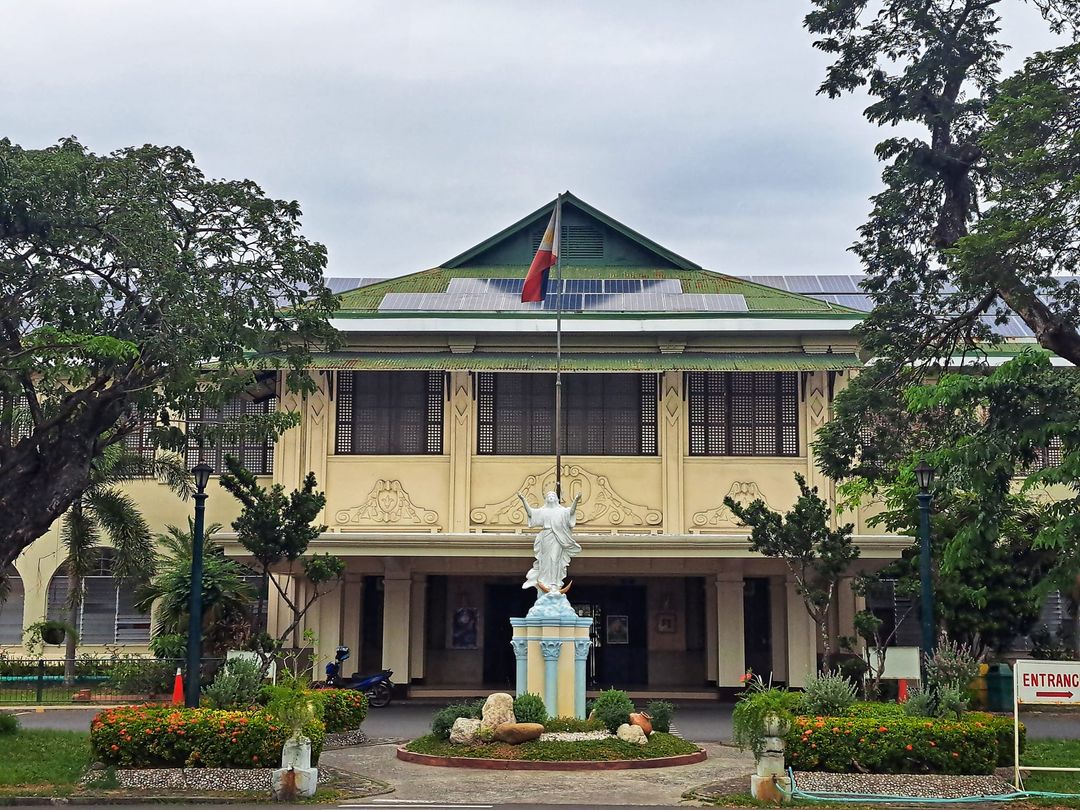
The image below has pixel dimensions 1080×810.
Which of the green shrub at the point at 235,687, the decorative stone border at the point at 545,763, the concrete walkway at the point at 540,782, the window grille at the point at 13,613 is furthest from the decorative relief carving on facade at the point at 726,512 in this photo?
the window grille at the point at 13,613

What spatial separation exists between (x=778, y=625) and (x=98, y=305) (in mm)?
17683

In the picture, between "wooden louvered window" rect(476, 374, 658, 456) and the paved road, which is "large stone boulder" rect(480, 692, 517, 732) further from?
"wooden louvered window" rect(476, 374, 658, 456)

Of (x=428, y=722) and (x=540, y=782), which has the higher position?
(x=540, y=782)

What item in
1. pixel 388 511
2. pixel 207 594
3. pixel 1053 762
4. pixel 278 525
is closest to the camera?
pixel 1053 762

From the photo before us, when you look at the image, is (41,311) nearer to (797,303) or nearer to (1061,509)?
(1061,509)

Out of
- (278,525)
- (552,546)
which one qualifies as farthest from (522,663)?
(278,525)

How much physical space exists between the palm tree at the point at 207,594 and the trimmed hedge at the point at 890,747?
→ 14.8 m

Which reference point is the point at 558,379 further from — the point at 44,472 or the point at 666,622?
the point at 44,472

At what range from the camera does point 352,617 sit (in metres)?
29.4

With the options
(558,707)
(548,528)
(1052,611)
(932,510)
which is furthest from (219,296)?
(1052,611)

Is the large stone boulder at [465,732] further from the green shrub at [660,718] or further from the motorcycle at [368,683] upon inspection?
the motorcycle at [368,683]

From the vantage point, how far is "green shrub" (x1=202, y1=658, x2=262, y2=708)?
53.6 ft

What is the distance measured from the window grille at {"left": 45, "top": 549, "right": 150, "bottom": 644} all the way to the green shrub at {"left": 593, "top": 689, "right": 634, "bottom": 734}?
1552cm

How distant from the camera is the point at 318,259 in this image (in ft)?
65.6
